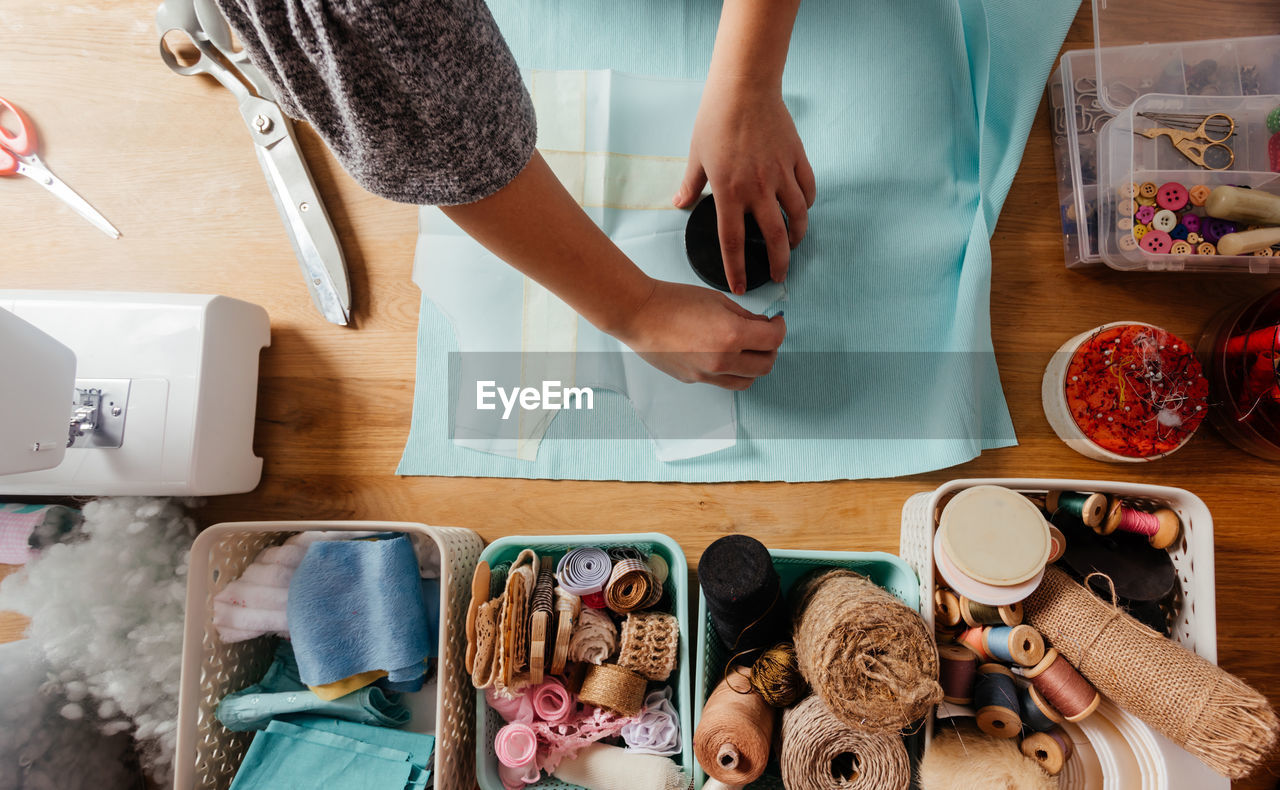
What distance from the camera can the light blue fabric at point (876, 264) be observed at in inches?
29.6

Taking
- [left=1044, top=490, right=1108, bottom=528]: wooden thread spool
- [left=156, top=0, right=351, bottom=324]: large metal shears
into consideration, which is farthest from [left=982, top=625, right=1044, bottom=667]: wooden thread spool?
[left=156, top=0, right=351, bottom=324]: large metal shears

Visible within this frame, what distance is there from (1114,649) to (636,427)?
1.69 feet

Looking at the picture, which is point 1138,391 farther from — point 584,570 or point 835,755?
point 584,570

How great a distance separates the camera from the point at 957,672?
2.05ft

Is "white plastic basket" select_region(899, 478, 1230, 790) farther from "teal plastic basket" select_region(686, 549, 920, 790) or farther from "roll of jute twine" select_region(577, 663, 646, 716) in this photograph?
"roll of jute twine" select_region(577, 663, 646, 716)

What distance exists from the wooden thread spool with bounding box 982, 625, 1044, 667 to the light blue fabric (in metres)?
0.21

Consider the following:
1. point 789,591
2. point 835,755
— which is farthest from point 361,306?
point 835,755

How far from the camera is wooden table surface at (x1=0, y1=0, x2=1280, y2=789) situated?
751mm

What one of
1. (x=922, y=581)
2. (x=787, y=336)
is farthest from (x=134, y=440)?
(x=922, y=581)

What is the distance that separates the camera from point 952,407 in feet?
2.44

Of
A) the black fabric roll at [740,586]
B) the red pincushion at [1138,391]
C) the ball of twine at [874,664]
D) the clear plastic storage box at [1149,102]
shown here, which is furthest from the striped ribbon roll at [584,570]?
the clear plastic storage box at [1149,102]

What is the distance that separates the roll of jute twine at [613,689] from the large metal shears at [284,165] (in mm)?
531

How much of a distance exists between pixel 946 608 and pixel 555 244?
0.52 m

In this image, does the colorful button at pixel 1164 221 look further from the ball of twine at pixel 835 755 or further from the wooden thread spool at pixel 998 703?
the ball of twine at pixel 835 755
